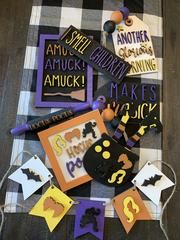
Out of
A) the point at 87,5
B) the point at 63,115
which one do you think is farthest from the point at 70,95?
the point at 87,5

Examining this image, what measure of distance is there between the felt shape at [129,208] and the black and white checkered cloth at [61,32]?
0.02 m

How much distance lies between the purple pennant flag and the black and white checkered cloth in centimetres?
2

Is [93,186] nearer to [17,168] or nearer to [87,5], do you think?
[17,168]

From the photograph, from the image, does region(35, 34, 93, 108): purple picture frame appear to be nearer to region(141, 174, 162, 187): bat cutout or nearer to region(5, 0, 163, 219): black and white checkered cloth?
region(5, 0, 163, 219): black and white checkered cloth

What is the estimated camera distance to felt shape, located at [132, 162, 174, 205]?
2.66 feet

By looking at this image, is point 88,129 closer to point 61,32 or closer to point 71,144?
point 71,144

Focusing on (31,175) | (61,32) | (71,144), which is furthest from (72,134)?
(61,32)

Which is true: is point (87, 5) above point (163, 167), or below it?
above

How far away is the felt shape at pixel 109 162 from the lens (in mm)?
806

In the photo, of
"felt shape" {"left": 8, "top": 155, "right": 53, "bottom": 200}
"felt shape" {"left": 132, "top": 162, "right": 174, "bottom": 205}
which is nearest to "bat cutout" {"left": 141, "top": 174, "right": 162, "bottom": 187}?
"felt shape" {"left": 132, "top": 162, "right": 174, "bottom": 205}

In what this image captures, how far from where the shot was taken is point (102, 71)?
895mm

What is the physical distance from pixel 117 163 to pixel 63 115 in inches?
7.0

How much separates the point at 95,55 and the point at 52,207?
40 cm

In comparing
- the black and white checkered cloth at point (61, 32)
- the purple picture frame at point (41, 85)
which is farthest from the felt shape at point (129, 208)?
the purple picture frame at point (41, 85)
